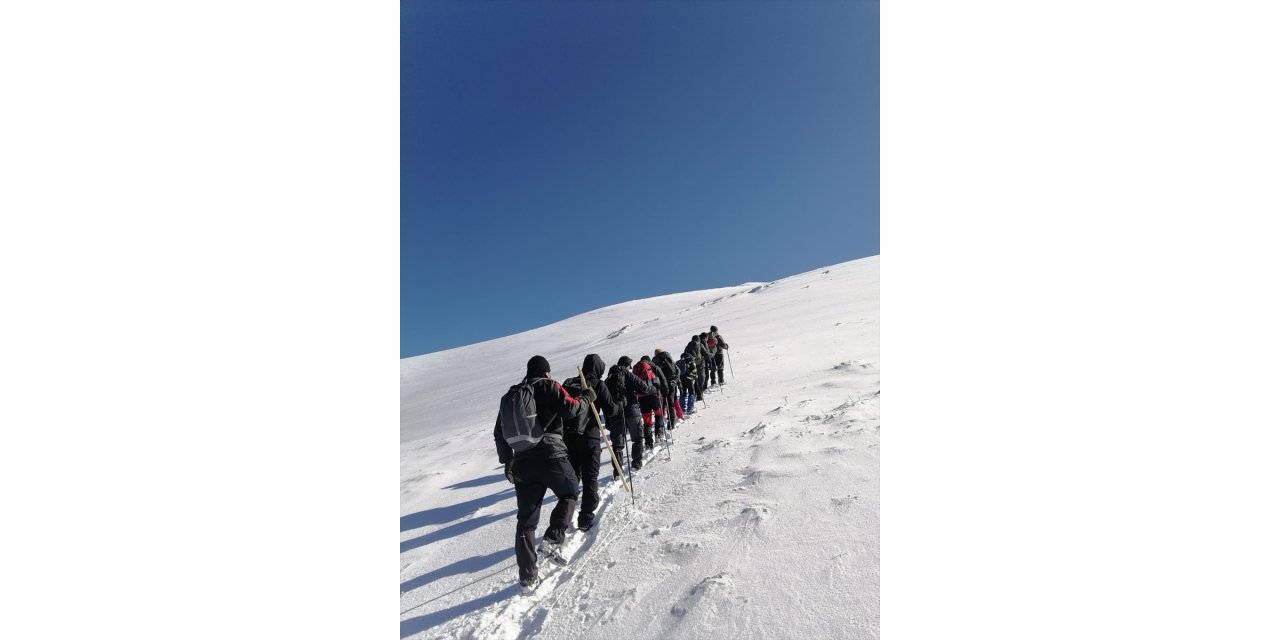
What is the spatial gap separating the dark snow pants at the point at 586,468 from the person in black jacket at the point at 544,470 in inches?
21.0

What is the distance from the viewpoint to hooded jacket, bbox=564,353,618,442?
209 inches

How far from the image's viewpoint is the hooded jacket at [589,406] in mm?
5301

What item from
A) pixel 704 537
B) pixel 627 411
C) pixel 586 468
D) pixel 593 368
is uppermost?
pixel 593 368

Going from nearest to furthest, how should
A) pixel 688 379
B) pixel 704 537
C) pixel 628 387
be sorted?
pixel 704 537
pixel 628 387
pixel 688 379

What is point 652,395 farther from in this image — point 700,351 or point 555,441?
point 700,351

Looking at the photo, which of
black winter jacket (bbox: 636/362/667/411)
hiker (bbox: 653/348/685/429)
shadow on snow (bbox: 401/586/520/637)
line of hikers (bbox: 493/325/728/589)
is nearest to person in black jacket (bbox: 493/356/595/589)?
line of hikers (bbox: 493/325/728/589)

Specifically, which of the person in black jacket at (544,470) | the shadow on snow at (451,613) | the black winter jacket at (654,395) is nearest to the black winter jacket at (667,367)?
the black winter jacket at (654,395)

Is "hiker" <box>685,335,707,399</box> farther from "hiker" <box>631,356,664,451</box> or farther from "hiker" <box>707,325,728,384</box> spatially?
"hiker" <box>631,356,664,451</box>

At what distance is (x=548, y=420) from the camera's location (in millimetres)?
4785

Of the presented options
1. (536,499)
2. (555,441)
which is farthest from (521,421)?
(536,499)

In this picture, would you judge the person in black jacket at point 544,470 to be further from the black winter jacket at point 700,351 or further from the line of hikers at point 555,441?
the black winter jacket at point 700,351

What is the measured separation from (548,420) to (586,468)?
97cm
